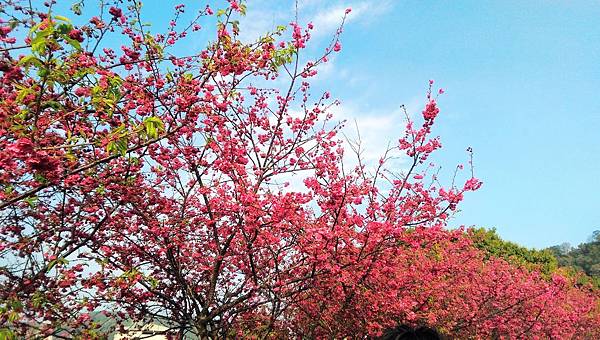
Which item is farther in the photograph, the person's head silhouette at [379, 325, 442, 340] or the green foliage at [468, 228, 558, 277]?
the green foliage at [468, 228, 558, 277]

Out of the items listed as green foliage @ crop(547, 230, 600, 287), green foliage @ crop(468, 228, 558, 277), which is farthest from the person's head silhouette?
green foliage @ crop(547, 230, 600, 287)

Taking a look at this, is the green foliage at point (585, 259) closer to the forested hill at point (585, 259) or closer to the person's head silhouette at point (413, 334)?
the forested hill at point (585, 259)

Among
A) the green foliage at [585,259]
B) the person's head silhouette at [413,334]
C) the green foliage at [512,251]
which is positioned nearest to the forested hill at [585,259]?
the green foliage at [585,259]

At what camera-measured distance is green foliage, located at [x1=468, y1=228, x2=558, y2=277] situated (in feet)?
82.8

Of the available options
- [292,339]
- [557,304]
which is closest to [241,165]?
[292,339]

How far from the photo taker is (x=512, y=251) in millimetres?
26141

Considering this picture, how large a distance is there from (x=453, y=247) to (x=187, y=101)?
35.5 feet

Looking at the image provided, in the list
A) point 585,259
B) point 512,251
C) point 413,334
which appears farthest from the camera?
point 585,259

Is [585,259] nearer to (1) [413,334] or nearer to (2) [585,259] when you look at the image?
(2) [585,259]

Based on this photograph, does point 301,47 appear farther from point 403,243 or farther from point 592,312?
point 592,312

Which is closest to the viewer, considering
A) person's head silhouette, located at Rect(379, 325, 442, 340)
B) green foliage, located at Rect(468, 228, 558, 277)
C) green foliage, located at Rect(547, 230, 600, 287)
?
person's head silhouette, located at Rect(379, 325, 442, 340)

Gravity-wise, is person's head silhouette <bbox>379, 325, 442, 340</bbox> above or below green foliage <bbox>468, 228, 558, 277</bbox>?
below

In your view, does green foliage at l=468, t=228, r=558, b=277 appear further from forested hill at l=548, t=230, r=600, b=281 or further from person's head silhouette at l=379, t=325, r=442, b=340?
person's head silhouette at l=379, t=325, r=442, b=340

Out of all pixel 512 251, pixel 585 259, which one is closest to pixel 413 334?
pixel 512 251
